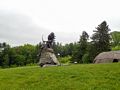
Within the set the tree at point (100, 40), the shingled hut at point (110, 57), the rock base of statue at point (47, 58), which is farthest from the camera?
the tree at point (100, 40)

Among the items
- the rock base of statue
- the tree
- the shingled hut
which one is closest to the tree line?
the tree

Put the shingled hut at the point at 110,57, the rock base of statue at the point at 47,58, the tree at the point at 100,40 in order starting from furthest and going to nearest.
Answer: the tree at the point at 100,40, the shingled hut at the point at 110,57, the rock base of statue at the point at 47,58

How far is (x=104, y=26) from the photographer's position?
90312mm

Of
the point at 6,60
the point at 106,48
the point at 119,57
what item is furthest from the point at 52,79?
the point at 6,60

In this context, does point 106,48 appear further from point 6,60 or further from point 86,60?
point 6,60

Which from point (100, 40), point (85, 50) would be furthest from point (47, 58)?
point (85, 50)

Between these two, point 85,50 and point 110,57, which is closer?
point 110,57

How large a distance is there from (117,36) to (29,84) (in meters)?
149

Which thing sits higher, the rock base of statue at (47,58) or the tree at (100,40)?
the tree at (100,40)

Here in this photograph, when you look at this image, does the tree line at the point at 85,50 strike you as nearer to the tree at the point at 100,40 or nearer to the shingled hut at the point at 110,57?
the tree at the point at 100,40

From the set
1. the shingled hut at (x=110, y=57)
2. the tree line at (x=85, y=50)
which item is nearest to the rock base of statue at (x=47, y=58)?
the shingled hut at (x=110, y=57)

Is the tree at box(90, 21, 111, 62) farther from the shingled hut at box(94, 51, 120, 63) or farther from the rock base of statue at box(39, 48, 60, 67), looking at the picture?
the rock base of statue at box(39, 48, 60, 67)

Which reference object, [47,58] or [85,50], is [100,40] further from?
[47,58]

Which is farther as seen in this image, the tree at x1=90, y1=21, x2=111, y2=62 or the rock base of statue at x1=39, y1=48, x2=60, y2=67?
the tree at x1=90, y1=21, x2=111, y2=62
